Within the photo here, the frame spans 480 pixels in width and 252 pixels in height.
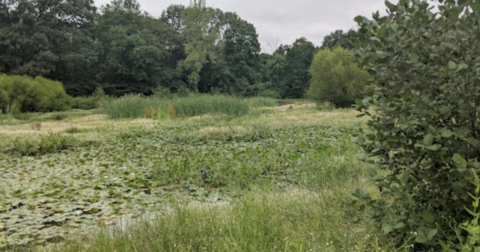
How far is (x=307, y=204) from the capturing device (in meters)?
3.12

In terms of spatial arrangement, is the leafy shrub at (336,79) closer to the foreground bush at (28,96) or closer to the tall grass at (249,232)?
the foreground bush at (28,96)

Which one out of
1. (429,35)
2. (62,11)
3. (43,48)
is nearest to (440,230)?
(429,35)

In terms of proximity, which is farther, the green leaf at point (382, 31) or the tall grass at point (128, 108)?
the tall grass at point (128, 108)

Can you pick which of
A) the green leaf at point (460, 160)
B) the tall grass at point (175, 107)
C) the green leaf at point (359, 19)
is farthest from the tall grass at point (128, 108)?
the green leaf at point (460, 160)

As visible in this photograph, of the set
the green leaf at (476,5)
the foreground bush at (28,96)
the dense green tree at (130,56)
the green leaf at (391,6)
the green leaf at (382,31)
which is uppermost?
A: the dense green tree at (130,56)

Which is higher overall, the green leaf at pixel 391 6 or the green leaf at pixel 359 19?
the green leaf at pixel 391 6

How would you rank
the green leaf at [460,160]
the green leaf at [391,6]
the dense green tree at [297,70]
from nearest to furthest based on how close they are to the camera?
1. the green leaf at [460,160]
2. the green leaf at [391,6]
3. the dense green tree at [297,70]

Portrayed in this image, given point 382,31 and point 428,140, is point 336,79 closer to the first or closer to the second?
point 382,31

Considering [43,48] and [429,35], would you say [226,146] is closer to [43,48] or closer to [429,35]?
[429,35]

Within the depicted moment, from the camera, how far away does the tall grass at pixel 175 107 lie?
52.7 ft

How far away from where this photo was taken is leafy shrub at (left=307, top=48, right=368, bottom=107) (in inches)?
805

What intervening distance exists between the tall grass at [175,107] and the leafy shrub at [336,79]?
22.0 ft

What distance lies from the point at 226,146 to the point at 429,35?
19.3ft

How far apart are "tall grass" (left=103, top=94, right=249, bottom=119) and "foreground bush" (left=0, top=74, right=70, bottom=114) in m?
5.08
